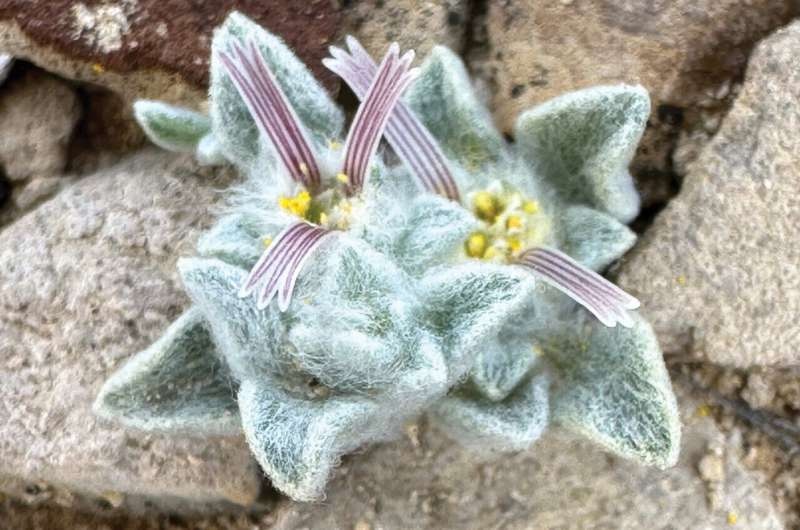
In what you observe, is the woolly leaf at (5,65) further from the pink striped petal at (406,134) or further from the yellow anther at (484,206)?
the yellow anther at (484,206)

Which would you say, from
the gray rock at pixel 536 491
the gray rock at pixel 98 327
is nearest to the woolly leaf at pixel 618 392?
the gray rock at pixel 536 491

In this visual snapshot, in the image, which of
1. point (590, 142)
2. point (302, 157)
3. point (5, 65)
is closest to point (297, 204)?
point (302, 157)

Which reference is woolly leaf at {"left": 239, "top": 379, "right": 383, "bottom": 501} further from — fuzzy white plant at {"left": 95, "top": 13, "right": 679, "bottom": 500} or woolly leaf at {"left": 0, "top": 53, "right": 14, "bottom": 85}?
woolly leaf at {"left": 0, "top": 53, "right": 14, "bottom": 85}

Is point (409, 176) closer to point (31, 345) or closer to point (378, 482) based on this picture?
point (378, 482)

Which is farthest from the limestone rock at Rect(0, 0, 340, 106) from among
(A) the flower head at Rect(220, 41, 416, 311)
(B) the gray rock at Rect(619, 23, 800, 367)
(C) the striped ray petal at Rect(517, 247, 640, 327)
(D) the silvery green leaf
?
(B) the gray rock at Rect(619, 23, 800, 367)

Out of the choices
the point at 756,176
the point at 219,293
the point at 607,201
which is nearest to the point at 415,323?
the point at 219,293
